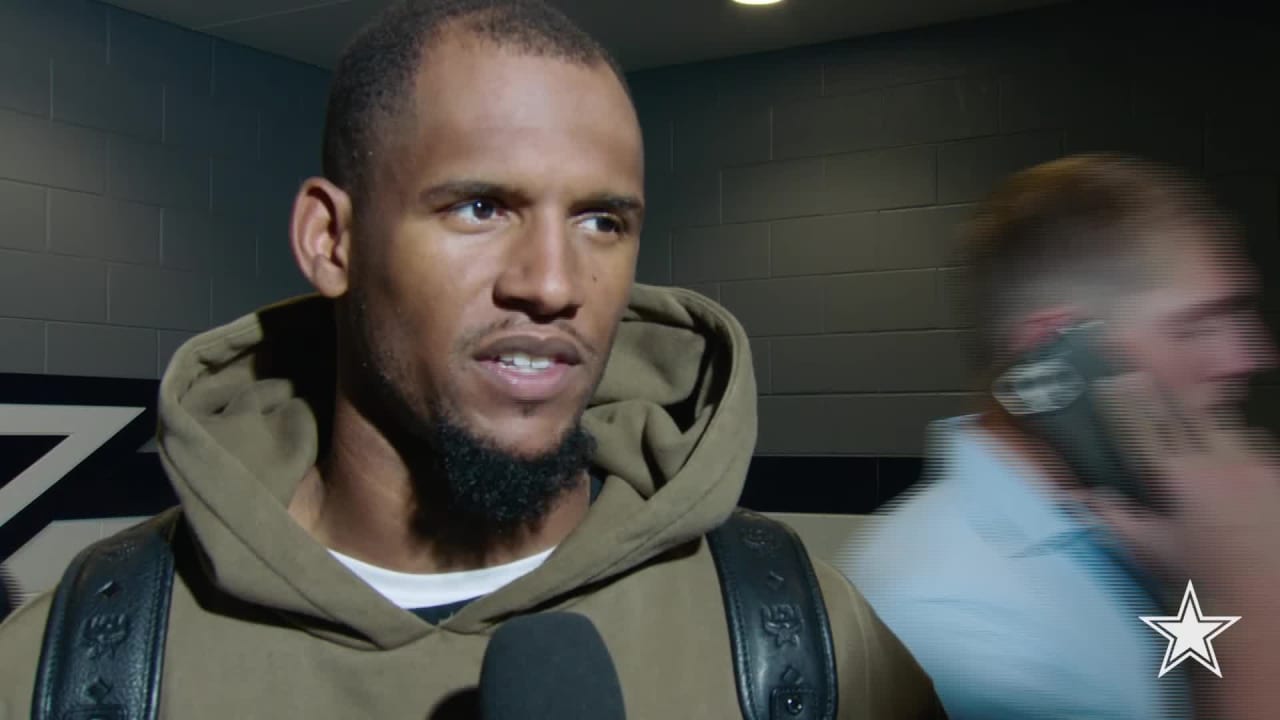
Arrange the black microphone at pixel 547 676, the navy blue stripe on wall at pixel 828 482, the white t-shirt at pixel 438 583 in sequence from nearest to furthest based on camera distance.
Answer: the black microphone at pixel 547 676 < the white t-shirt at pixel 438 583 < the navy blue stripe on wall at pixel 828 482

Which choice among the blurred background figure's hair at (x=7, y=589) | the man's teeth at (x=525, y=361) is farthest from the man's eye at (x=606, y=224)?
the blurred background figure's hair at (x=7, y=589)

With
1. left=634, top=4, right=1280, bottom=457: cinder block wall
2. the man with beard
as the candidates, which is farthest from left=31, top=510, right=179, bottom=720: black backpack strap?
left=634, top=4, right=1280, bottom=457: cinder block wall

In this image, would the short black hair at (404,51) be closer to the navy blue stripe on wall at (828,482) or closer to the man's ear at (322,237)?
the man's ear at (322,237)

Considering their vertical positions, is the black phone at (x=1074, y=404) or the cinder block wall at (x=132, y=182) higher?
the cinder block wall at (x=132, y=182)

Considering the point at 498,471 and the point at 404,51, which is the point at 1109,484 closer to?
the point at 498,471

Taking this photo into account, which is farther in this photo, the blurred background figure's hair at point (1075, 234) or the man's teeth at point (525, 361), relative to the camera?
the man's teeth at point (525, 361)

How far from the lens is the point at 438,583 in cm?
88

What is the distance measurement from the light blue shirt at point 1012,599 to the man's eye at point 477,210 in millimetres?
349

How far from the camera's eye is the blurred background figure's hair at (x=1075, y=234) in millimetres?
494

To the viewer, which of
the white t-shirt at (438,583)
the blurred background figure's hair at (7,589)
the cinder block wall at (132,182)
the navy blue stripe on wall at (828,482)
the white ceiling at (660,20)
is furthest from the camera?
the navy blue stripe on wall at (828,482)

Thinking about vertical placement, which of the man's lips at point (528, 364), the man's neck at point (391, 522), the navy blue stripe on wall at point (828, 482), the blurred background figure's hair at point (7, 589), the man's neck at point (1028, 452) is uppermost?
the man's lips at point (528, 364)

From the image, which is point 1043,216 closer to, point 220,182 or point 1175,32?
point 1175,32

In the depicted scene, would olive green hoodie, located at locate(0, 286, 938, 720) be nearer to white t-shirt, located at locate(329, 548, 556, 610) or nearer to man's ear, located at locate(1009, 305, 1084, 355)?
white t-shirt, located at locate(329, 548, 556, 610)

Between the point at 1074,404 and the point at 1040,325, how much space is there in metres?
0.04
